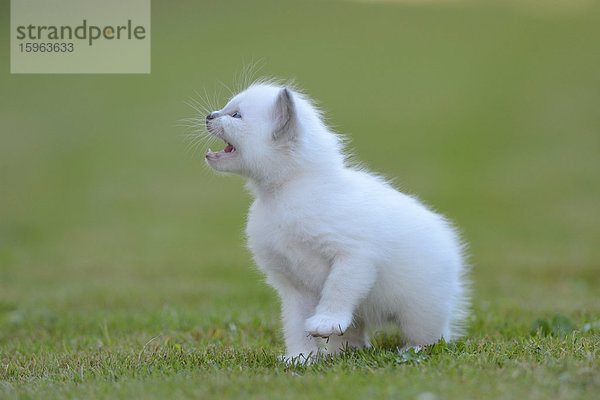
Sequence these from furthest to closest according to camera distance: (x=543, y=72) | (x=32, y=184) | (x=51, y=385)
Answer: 1. (x=543, y=72)
2. (x=32, y=184)
3. (x=51, y=385)

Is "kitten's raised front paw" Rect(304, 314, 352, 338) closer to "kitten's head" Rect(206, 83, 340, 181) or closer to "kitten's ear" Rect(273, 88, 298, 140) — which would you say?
"kitten's head" Rect(206, 83, 340, 181)

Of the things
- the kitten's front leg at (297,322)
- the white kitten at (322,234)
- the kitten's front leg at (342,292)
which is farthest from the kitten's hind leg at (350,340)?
the kitten's front leg at (342,292)

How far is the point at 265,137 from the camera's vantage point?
4641 millimetres

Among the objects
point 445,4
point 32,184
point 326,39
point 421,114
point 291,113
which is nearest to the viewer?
point 291,113

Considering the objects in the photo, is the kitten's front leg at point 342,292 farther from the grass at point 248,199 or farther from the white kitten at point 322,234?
the grass at point 248,199

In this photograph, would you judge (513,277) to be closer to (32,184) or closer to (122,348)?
(122,348)

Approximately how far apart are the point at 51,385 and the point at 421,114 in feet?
69.5

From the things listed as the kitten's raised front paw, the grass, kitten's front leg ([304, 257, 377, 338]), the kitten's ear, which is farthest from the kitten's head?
the grass

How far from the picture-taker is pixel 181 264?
11141 mm

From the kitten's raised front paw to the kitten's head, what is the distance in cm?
98

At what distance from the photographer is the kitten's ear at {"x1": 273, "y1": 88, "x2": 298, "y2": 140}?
458 centimetres

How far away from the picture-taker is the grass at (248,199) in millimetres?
4219

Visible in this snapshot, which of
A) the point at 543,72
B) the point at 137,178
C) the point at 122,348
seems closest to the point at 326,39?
the point at 543,72

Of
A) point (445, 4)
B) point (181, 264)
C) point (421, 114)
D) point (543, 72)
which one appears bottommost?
point (181, 264)
